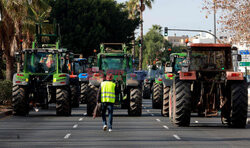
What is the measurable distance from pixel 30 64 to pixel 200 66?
9784 mm

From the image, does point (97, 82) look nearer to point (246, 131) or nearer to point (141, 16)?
point (246, 131)

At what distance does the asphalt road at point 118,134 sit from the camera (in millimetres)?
15590

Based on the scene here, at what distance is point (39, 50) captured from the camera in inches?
1124

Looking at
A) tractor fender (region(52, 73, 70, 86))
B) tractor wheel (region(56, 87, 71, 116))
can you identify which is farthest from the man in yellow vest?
tractor fender (region(52, 73, 70, 86))

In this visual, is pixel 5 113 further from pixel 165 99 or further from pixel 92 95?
pixel 165 99

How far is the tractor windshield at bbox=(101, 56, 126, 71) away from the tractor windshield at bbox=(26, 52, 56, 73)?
2.36m

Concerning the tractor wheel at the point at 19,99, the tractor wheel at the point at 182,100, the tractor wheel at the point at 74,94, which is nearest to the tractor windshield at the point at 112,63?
the tractor wheel at the point at 19,99

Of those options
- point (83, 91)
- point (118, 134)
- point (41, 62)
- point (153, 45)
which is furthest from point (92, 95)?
point (153, 45)

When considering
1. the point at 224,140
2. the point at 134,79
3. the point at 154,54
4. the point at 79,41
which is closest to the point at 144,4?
the point at 79,41

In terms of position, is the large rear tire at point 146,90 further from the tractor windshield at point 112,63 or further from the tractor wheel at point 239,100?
the tractor wheel at point 239,100

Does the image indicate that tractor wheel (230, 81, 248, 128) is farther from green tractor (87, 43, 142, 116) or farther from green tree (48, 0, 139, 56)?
green tree (48, 0, 139, 56)

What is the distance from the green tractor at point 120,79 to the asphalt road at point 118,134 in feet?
7.34

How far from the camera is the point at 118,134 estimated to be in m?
18.4

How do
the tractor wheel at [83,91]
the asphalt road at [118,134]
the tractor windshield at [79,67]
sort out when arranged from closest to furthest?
1. the asphalt road at [118,134]
2. the tractor wheel at [83,91]
3. the tractor windshield at [79,67]
